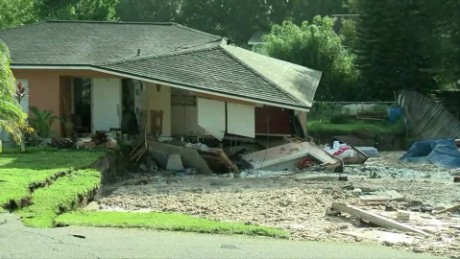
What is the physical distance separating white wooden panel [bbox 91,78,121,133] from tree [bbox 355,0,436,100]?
2301 centimetres

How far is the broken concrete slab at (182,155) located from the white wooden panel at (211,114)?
4.19 ft

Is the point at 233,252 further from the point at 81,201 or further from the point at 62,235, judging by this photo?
the point at 81,201

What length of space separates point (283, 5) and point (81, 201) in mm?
61919

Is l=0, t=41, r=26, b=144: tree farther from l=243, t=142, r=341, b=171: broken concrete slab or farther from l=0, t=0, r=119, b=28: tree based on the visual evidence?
l=0, t=0, r=119, b=28: tree

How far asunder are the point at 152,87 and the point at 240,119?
4511 mm

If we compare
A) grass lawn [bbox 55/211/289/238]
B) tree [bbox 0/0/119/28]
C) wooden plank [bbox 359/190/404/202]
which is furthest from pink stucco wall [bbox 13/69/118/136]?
tree [bbox 0/0/119/28]

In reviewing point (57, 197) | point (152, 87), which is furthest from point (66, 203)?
point (152, 87)

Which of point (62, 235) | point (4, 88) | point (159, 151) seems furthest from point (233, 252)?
point (159, 151)

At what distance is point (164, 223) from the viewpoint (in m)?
12.0

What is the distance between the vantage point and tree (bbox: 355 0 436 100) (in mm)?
43375

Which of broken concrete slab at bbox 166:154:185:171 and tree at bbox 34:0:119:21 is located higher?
tree at bbox 34:0:119:21

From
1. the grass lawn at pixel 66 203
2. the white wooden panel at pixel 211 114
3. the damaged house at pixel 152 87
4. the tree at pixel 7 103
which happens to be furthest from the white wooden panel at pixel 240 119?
the tree at pixel 7 103

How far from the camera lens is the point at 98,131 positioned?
24734mm

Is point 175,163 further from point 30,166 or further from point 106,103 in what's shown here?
point 30,166
